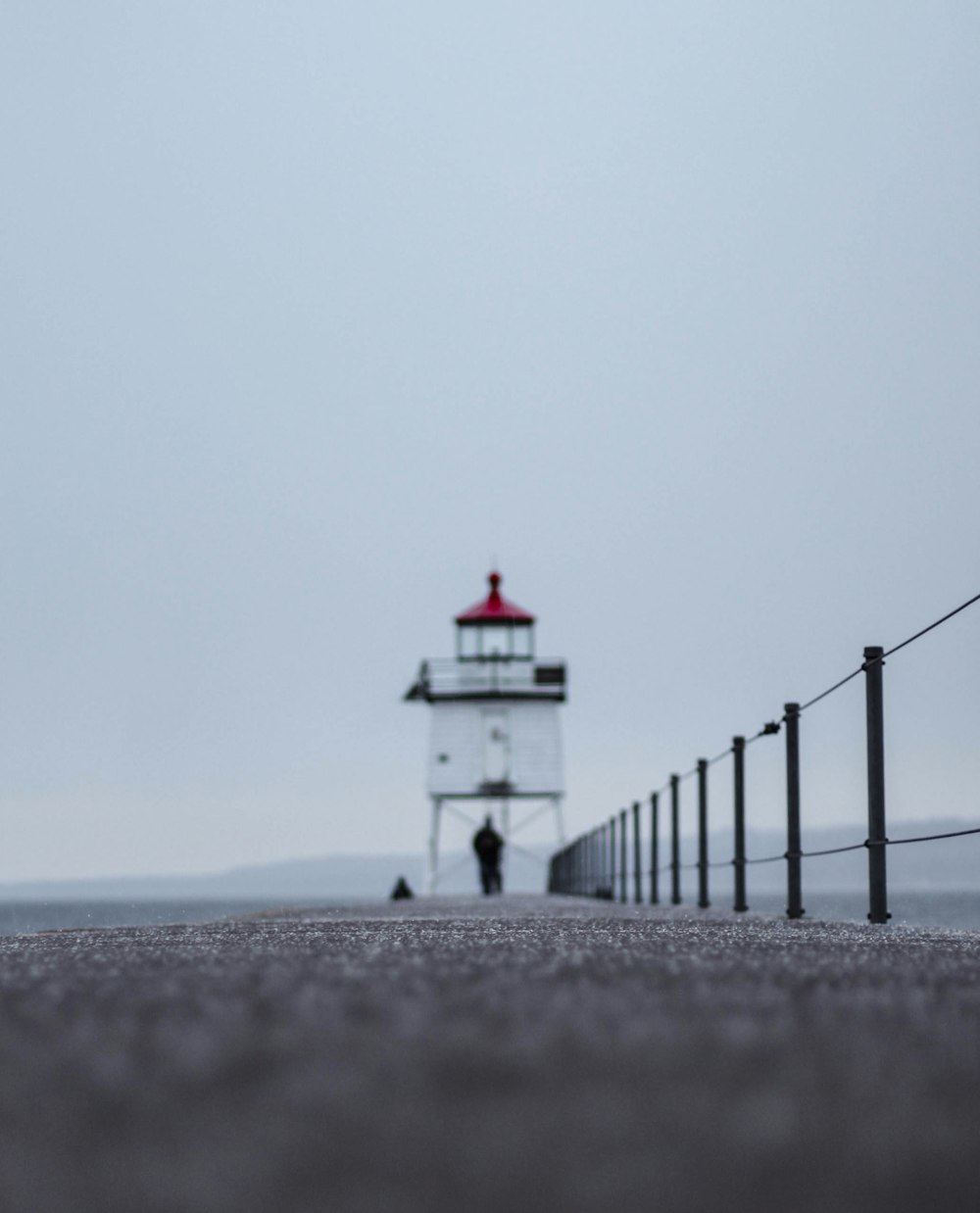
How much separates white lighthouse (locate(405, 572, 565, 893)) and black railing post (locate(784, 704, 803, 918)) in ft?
80.9

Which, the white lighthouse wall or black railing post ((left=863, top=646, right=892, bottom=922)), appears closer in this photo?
black railing post ((left=863, top=646, right=892, bottom=922))

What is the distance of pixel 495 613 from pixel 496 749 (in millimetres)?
2548

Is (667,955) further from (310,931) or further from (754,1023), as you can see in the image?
(310,931)

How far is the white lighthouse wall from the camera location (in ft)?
106

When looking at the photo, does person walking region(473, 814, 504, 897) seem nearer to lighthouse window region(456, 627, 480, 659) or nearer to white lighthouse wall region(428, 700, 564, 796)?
white lighthouse wall region(428, 700, 564, 796)

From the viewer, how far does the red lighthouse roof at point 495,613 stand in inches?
1291

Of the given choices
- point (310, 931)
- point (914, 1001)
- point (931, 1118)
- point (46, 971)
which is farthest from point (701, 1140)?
point (310, 931)

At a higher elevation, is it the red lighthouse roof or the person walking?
the red lighthouse roof

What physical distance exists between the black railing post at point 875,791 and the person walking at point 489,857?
18.6 m

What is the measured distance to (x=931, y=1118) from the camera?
1472mm

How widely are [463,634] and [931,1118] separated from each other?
31634 millimetres

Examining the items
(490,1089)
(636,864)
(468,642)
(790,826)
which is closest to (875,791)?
(790,826)

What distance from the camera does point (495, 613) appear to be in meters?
32.8

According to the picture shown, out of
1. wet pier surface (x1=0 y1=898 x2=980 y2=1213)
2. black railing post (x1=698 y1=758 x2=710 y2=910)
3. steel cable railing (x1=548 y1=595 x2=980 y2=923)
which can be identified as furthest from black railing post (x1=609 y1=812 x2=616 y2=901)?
wet pier surface (x1=0 y1=898 x2=980 y2=1213)
